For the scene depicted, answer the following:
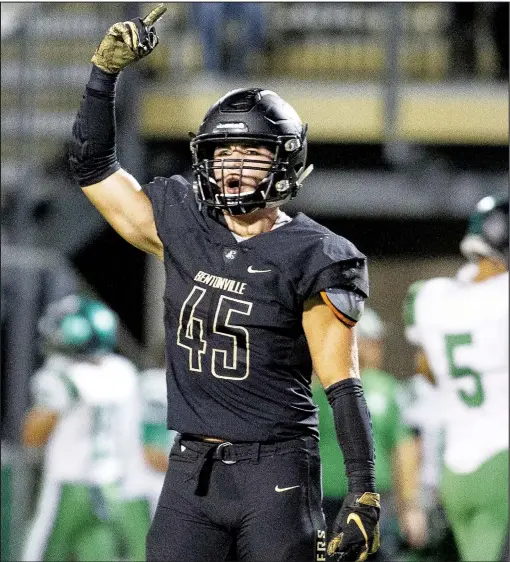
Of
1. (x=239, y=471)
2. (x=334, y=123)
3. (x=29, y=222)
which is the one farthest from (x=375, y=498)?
(x=334, y=123)

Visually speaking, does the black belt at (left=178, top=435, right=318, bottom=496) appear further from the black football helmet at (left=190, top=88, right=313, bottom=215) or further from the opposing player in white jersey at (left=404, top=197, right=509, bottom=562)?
the opposing player in white jersey at (left=404, top=197, right=509, bottom=562)

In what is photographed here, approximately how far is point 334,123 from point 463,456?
4.71 m

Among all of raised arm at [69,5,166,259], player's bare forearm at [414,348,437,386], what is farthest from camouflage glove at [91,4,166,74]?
player's bare forearm at [414,348,437,386]

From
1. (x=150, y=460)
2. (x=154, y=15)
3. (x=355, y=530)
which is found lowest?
(x=150, y=460)

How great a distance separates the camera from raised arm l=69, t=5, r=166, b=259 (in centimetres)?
371

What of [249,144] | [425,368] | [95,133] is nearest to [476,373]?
[425,368]

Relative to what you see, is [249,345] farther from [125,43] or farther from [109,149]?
[125,43]

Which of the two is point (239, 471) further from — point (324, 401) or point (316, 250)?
point (324, 401)

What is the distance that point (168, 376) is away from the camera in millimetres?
3742

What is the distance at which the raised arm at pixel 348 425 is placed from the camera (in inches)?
137

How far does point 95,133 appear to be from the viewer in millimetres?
3797

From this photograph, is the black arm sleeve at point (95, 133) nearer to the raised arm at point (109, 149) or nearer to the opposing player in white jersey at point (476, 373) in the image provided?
the raised arm at point (109, 149)

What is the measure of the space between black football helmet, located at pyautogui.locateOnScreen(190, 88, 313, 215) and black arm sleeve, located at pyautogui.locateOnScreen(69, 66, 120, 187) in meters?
0.22

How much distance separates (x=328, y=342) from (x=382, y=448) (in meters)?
3.55
